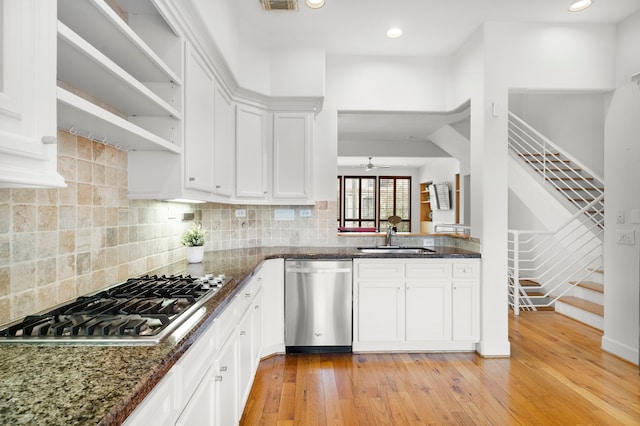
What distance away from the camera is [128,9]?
1858mm

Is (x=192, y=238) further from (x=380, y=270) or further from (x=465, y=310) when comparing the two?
(x=465, y=310)

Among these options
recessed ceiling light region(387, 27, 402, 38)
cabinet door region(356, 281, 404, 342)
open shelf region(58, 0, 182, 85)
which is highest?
recessed ceiling light region(387, 27, 402, 38)

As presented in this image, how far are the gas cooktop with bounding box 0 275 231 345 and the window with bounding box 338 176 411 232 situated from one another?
904cm

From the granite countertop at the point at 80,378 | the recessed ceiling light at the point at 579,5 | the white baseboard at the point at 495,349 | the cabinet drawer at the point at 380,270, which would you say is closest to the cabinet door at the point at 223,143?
the cabinet drawer at the point at 380,270

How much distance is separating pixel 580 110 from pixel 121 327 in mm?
6453

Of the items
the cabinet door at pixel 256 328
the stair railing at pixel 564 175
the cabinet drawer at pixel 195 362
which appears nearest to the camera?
the cabinet drawer at pixel 195 362

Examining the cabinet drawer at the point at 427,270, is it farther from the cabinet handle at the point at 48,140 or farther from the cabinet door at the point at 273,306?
the cabinet handle at the point at 48,140

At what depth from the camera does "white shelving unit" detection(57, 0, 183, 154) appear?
1.21 meters

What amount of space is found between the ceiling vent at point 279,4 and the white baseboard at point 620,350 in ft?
12.8

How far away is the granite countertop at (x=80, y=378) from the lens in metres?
0.70

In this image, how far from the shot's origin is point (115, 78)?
1.41m

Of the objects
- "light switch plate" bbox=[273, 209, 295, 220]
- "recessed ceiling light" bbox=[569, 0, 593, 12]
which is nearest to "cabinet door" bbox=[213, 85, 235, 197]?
"light switch plate" bbox=[273, 209, 295, 220]

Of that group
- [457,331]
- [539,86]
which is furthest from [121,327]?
[539,86]

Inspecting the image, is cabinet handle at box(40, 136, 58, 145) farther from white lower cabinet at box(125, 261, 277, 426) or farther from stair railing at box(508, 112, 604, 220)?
stair railing at box(508, 112, 604, 220)
